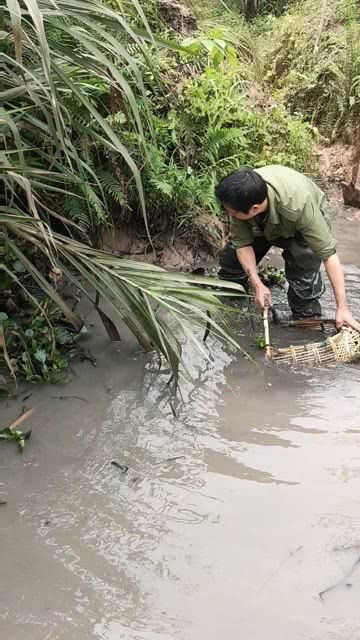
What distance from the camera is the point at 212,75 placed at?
457 cm

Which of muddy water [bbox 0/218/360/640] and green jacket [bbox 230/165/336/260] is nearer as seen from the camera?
muddy water [bbox 0/218/360/640]

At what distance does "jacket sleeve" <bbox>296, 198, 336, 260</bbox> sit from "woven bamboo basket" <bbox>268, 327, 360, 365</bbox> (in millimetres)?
410

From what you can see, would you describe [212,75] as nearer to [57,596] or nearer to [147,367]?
[147,367]

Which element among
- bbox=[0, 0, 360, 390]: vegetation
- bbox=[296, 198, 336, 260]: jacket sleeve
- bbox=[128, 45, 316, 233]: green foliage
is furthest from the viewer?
bbox=[128, 45, 316, 233]: green foliage

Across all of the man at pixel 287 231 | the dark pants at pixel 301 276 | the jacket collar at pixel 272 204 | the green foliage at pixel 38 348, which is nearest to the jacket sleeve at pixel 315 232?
the man at pixel 287 231

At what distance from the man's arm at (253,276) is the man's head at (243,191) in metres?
0.38

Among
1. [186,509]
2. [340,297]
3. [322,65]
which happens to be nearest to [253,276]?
[340,297]

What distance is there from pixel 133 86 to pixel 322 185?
2.04 meters

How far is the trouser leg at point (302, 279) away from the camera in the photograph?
3.51 m

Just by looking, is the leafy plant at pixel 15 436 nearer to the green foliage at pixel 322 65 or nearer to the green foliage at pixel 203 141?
the green foliage at pixel 203 141

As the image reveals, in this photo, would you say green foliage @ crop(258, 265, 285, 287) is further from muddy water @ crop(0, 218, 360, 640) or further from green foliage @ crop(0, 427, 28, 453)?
green foliage @ crop(0, 427, 28, 453)

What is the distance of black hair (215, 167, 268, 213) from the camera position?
3.06 metres

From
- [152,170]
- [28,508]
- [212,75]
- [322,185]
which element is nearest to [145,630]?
[28,508]

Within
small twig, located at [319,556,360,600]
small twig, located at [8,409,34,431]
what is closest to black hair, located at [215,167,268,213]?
small twig, located at [8,409,34,431]
